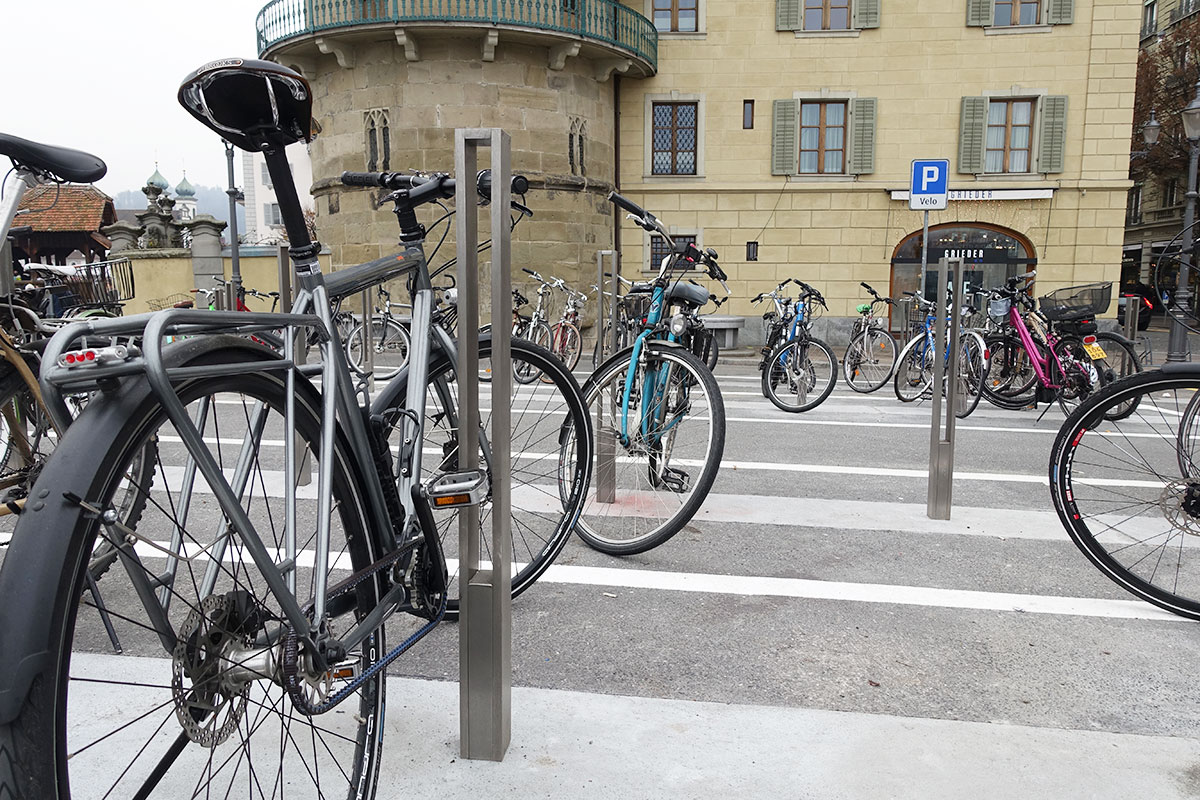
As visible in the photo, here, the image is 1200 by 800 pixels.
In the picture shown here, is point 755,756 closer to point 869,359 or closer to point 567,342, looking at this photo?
point 869,359

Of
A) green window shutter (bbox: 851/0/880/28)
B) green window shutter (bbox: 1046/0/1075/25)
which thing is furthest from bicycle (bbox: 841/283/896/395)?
green window shutter (bbox: 1046/0/1075/25)

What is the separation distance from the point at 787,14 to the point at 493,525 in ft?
67.4

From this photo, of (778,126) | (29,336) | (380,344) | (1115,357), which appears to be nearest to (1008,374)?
(1115,357)

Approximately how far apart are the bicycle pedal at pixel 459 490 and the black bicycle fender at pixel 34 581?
Result: 1.04 m

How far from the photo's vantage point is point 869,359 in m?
10.8

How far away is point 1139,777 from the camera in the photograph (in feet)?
7.02

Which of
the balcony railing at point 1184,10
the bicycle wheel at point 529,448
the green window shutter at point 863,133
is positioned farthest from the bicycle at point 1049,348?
the balcony railing at point 1184,10

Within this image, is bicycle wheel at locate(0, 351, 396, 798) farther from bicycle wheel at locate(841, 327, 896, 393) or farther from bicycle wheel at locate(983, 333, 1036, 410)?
bicycle wheel at locate(841, 327, 896, 393)

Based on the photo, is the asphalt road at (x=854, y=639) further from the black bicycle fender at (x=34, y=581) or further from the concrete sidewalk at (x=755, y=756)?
the black bicycle fender at (x=34, y=581)

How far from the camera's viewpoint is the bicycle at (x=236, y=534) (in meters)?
1.13

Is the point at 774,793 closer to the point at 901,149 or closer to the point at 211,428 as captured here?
the point at 211,428

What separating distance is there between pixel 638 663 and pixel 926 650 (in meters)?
1.01

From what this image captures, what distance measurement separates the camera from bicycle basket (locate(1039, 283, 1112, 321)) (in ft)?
27.3

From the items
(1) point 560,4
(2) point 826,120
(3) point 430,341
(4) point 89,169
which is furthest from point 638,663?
(2) point 826,120
